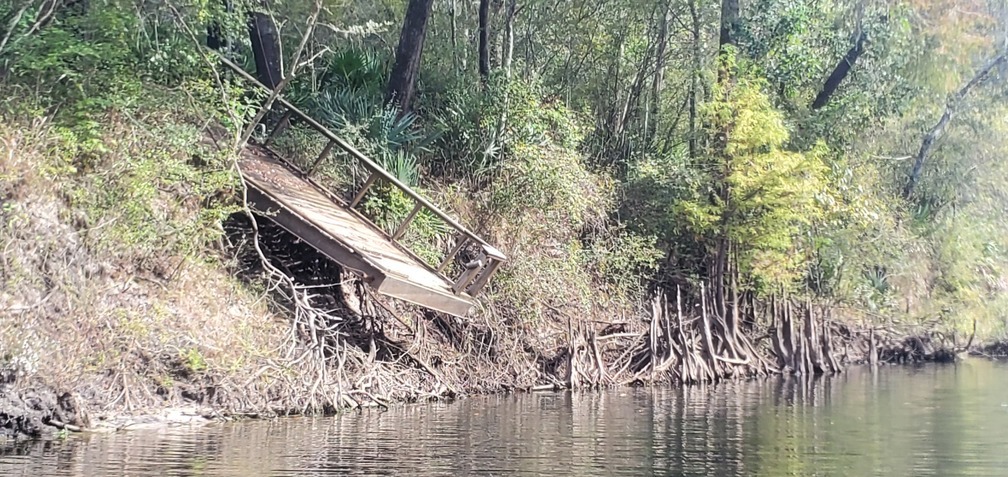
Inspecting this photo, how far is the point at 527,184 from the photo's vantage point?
22328 mm

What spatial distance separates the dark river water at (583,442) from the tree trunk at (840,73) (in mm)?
9886

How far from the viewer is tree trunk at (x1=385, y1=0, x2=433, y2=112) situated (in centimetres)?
2252

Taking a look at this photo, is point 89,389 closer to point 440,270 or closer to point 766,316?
point 440,270

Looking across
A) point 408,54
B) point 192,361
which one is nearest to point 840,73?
point 408,54

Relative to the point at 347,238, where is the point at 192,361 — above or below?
below

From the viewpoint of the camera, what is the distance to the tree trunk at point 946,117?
1188 inches

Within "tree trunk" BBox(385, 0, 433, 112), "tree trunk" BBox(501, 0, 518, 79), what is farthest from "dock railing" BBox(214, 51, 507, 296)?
"tree trunk" BBox(501, 0, 518, 79)

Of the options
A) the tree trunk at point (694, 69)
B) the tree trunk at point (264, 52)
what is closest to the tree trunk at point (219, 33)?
the tree trunk at point (264, 52)

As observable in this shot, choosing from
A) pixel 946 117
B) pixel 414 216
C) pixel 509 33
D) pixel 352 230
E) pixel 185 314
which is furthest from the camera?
pixel 946 117

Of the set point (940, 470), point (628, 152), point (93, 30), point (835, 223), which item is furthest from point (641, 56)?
point (940, 470)

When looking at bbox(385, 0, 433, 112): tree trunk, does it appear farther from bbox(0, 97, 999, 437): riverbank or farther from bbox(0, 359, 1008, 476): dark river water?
bbox(0, 359, 1008, 476): dark river water

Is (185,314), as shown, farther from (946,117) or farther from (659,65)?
(946,117)

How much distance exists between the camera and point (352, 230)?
57.9 ft

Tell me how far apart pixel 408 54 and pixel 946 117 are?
56.6 feet
